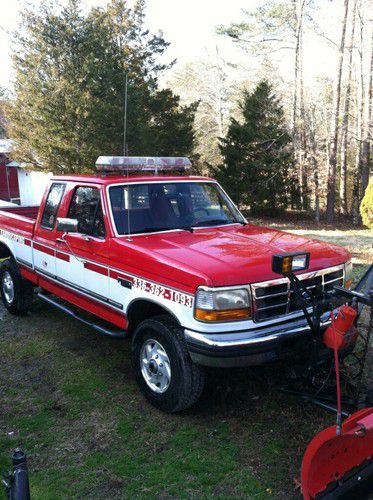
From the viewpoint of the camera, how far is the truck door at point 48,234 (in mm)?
5539

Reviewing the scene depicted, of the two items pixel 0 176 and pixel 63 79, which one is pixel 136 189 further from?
pixel 0 176

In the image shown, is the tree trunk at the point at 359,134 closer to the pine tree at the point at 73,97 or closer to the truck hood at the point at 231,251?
the pine tree at the point at 73,97

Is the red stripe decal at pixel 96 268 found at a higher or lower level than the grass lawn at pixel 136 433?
higher

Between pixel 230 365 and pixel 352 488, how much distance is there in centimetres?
107

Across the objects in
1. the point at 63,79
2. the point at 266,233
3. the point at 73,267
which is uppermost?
the point at 63,79

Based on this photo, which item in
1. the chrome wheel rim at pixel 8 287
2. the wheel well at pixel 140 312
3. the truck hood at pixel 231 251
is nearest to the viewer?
the truck hood at pixel 231 251

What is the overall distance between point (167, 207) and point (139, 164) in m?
0.83

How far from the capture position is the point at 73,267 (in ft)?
16.7

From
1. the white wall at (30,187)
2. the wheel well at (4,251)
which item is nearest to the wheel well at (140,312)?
the wheel well at (4,251)

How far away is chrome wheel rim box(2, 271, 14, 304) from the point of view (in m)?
6.74

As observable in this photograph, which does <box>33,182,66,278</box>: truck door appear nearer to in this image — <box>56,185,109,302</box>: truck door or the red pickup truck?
the red pickup truck

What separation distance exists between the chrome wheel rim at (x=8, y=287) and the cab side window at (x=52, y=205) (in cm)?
144

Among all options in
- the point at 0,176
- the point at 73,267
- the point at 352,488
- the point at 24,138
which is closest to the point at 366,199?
the point at 73,267

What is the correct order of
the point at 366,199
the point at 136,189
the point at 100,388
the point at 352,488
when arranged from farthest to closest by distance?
the point at 366,199
the point at 136,189
the point at 100,388
the point at 352,488
